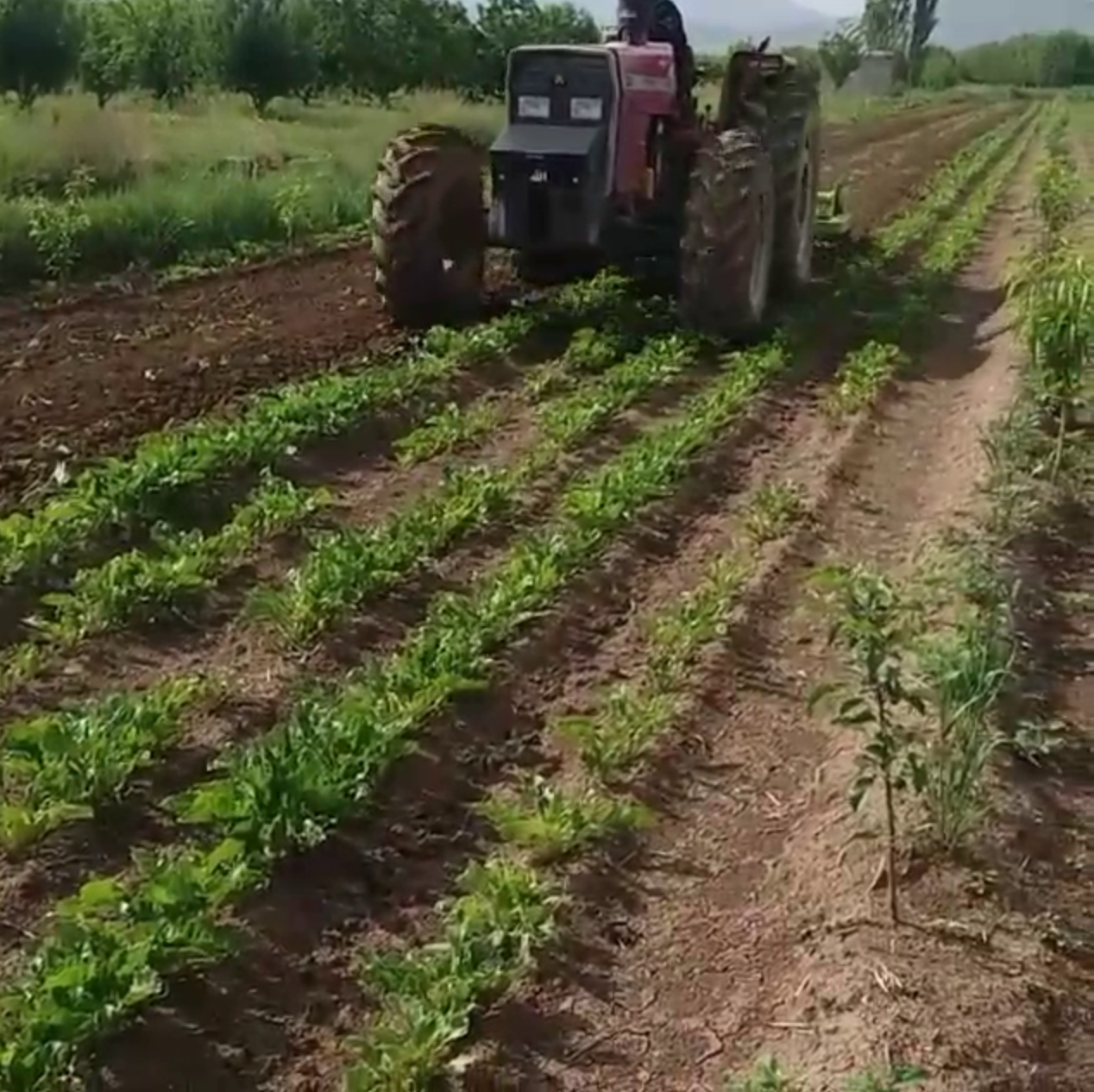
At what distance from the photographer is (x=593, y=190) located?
9891mm

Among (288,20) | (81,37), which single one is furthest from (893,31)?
(81,37)

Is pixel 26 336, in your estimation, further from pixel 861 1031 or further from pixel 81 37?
pixel 81 37

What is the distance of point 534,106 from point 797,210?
7.87 feet

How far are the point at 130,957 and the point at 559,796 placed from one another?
1396 mm

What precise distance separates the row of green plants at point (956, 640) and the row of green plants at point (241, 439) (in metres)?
2.58

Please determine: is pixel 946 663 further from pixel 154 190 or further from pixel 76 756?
pixel 154 190

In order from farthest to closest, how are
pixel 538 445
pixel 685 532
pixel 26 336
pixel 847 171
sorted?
pixel 847 171
pixel 26 336
pixel 538 445
pixel 685 532

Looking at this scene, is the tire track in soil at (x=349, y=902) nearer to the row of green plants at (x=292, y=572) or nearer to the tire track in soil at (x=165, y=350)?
the row of green plants at (x=292, y=572)

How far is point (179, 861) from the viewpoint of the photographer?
14.1ft

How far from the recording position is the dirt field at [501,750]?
386cm

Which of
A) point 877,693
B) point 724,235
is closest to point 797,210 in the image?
point 724,235

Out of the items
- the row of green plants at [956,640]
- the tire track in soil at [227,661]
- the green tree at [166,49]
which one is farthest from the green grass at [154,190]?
the green tree at [166,49]

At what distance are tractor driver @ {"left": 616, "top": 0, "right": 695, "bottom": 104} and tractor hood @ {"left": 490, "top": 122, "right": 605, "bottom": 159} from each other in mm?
1276

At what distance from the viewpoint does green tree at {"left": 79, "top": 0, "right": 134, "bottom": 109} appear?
2961 cm
